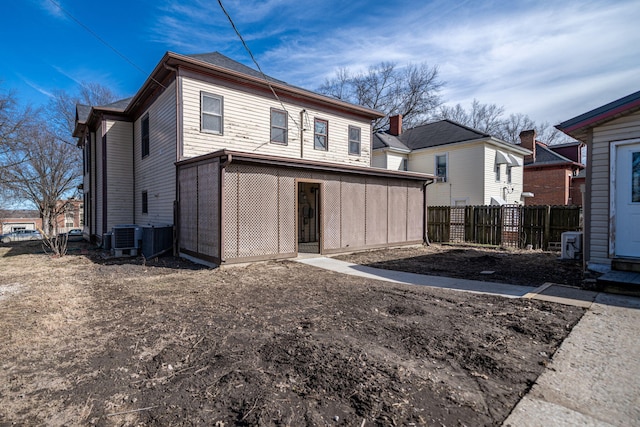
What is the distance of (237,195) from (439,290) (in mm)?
4874

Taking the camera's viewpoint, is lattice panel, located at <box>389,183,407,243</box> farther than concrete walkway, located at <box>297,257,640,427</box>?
Yes

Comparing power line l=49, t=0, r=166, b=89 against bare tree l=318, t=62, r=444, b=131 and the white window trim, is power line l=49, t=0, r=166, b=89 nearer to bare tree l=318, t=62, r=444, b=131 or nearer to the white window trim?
the white window trim

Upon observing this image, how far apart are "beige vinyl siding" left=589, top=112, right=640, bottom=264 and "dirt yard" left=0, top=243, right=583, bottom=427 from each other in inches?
116

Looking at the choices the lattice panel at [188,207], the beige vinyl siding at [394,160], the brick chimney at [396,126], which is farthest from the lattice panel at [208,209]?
the brick chimney at [396,126]

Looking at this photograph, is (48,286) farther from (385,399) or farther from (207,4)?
(385,399)

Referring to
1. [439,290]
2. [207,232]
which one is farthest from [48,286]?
[439,290]

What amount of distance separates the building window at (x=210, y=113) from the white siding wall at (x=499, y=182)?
44.0 ft

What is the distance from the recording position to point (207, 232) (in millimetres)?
8070

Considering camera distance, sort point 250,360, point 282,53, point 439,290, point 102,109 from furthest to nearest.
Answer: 1. point 102,109
2. point 282,53
3. point 439,290
4. point 250,360

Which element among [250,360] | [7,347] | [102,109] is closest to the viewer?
[250,360]

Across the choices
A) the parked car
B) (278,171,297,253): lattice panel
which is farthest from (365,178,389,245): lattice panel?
the parked car

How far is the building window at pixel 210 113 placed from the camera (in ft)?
32.5

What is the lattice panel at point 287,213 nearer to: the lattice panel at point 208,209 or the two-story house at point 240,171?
the two-story house at point 240,171

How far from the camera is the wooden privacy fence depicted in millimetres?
11438
